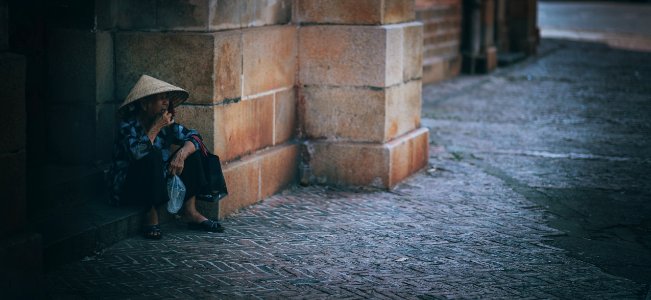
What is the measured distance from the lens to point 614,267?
661 cm

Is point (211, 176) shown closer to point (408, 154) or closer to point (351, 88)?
point (351, 88)

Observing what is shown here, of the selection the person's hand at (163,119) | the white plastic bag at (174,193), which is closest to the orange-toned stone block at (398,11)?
the person's hand at (163,119)

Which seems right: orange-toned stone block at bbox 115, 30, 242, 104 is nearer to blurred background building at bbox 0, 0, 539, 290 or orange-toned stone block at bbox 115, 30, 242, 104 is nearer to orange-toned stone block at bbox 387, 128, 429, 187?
blurred background building at bbox 0, 0, 539, 290

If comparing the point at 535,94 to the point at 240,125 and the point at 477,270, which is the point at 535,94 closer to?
the point at 240,125

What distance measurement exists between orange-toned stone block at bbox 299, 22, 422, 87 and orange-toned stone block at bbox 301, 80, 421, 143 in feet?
0.26

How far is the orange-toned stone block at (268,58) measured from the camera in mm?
8000

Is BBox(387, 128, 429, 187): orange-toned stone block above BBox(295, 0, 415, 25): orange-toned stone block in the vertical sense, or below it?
below

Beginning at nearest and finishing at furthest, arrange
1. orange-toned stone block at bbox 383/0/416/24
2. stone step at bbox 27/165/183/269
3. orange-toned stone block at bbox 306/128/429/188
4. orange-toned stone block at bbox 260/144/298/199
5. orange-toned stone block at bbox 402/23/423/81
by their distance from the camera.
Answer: stone step at bbox 27/165/183/269 → orange-toned stone block at bbox 260/144/298/199 → orange-toned stone block at bbox 383/0/416/24 → orange-toned stone block at bbox 306/128/429/188 → orange-toned stone block at bbox 402/23/423/81

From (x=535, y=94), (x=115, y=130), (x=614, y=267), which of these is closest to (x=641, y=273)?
(x=614, y=267)

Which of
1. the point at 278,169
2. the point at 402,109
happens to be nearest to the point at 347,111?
→ the point at 402,109

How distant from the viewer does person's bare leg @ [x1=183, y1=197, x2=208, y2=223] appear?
7.31 m

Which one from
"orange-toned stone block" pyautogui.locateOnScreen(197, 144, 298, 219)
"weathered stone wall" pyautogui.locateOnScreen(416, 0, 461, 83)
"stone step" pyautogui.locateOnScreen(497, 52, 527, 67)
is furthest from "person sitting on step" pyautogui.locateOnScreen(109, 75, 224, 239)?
"stone step" pyautogui.locateOnScreen(497, 52, 527, 67)

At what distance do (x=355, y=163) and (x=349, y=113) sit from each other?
0.43 m

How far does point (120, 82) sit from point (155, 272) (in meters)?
1.91
